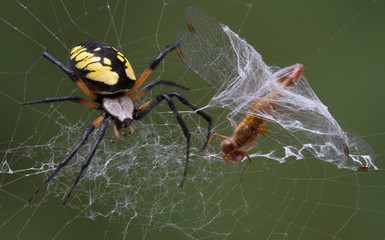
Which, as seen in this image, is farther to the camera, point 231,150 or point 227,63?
point 231,150

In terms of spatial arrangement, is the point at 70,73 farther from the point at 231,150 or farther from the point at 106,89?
the point at 231,150

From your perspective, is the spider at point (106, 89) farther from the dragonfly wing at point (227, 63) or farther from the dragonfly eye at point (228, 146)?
the dragonfly wing at point (227, 63)

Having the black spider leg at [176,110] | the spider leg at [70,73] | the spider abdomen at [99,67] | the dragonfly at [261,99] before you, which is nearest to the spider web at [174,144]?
the black spider leg at [176,110]

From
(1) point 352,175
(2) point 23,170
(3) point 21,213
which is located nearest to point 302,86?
(1) point 352,175

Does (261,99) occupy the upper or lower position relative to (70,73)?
upper

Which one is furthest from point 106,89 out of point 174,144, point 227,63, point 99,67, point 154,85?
point 227,63

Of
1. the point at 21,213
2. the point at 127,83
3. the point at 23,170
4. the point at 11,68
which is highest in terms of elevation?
the point at 127,83

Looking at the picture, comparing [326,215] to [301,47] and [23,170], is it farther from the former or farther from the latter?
[23,170]

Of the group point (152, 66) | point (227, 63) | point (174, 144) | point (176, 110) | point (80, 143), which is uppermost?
point (227, 63)
